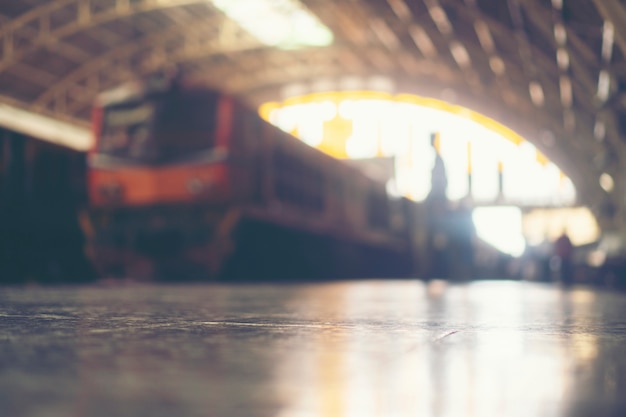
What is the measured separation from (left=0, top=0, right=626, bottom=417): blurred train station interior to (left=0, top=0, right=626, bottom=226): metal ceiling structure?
4.4 inches

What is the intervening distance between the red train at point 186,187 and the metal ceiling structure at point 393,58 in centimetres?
606

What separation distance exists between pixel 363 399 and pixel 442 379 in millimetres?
267

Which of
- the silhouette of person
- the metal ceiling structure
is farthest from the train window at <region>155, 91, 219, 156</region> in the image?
the silhouette of person

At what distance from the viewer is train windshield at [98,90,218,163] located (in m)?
11.2

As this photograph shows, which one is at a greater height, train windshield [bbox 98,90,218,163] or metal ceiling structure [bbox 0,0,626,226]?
metal ceiling structure [bbox 0,0,626,226]

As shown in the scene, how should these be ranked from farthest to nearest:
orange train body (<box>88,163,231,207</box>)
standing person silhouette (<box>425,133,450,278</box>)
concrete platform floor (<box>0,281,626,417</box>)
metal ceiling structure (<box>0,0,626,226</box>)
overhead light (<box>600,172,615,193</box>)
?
overhead light (<box>600,172,615,193</box>)
metal ceiling structure (<box>0,0,626,226</box>)
standing person silhouette (<box>425,133,450,278</box>)
orange train body (<box>88,163,231,207</box>)
concrete platform floor (<box>0,281,626,417</box>)

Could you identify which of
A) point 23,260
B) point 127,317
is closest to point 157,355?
point 127,317

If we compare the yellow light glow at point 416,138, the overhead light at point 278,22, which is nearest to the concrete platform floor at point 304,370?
the overhead light at point 278,22

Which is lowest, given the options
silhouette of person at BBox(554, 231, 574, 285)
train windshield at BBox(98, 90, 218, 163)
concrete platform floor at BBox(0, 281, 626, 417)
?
concrete platform floor at BBox(0, 281, 626, 417)

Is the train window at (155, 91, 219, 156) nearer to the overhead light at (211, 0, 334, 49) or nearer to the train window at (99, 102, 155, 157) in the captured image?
the train window at (99, 102, 155, 157)

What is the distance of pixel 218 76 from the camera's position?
123 feet

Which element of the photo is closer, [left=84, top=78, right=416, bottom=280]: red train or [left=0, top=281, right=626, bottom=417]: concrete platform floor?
[left=0, top=281, right=626, bottom=417]: concrete platform floor

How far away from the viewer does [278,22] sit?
30047 millimetres

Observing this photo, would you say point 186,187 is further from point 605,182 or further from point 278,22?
point 278,22
